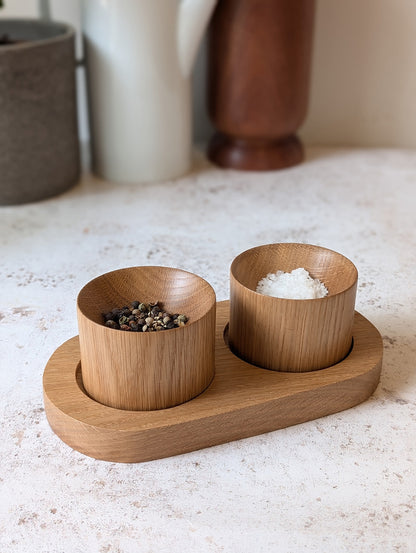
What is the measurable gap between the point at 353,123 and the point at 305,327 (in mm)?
826

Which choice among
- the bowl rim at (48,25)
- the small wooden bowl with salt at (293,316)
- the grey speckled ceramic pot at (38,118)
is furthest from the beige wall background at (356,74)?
the small wooden bowl with salt at (293,316)

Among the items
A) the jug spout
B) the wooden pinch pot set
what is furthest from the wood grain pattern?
the jug spout

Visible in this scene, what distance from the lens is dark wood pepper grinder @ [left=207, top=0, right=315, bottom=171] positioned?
3.59ft

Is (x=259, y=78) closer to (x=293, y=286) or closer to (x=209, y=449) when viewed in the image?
(x=293, y=286)

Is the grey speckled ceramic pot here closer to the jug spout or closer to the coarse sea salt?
the jug spout

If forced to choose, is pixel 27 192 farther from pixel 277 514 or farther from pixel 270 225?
pixel 277 514

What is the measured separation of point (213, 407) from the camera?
0.58 metres

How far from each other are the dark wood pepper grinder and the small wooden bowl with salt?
0.53 meters

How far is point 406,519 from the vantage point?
52cm

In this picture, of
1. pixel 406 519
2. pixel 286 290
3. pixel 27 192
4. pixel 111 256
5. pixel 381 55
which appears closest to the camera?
pixel 406 519

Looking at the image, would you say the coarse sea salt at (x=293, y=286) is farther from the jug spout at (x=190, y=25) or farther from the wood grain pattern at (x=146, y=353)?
the jug spout at (x=190, y=25)

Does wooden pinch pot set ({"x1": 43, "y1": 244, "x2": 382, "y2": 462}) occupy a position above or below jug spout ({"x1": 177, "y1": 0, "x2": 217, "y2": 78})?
below

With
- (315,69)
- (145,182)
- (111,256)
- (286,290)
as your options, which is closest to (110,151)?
(145,182)

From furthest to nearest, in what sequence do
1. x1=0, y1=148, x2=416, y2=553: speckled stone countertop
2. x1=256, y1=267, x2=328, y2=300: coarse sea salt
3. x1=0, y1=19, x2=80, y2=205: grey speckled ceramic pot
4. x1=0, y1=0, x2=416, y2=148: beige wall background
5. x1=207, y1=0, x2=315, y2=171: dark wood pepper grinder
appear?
x1=0, y1=0, x2=416, y2=148: beige wall background < x1=207, y1=0, x2=315, y2=171: dark wood pepper grinder < x1=0, y1=19, x2=80, y2=205: grey speckled ceramic pot < x1=256, y1=267, x2=328, y2=300: coarse sea salt < x1=0, y1=148, x2=416, y2=553: speckled stone countertop
